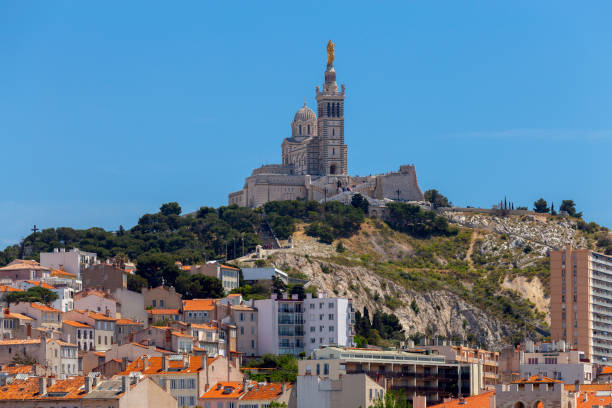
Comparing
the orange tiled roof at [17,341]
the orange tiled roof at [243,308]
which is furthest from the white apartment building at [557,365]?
the orange tiled roof at [17,341]

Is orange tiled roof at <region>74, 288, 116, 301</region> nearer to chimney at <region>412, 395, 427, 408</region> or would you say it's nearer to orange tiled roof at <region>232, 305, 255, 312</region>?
orange tiled roof at <region>232, 305, 255, 312</region>

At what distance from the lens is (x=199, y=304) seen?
529 ft

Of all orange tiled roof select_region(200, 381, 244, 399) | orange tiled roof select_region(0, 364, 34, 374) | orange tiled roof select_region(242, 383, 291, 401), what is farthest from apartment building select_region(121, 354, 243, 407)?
orange tiled roof select_region(0, 364, 34, 374)

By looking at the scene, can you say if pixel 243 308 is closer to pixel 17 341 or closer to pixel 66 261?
pixel 17 341

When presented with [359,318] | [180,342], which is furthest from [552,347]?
[180,342]

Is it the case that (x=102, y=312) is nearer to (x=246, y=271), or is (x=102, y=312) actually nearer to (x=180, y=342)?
(x=180, y=342)

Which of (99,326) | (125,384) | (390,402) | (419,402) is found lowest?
(419,402)

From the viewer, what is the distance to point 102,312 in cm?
15462

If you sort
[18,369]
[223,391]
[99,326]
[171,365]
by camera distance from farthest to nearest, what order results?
[99,326], [18,369], [171,365], [223,391]

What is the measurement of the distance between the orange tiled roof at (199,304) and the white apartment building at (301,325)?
5.27 m

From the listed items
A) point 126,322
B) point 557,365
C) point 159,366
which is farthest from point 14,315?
point 557,365

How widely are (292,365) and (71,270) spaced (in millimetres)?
49676

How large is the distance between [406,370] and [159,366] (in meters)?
20.9

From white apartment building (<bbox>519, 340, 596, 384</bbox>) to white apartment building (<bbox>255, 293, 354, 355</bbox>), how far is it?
19713 mm
